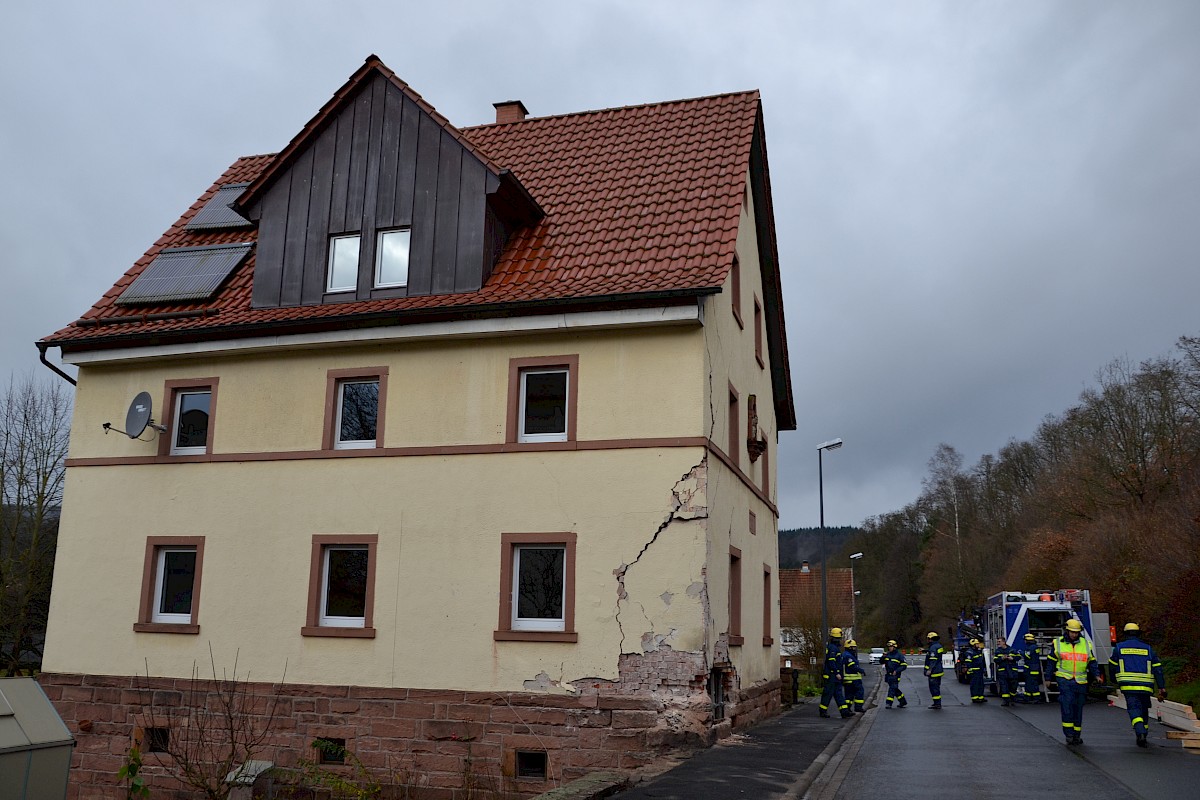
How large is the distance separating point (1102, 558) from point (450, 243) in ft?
94.1

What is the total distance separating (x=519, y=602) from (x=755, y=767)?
391 cm

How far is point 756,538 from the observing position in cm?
1886

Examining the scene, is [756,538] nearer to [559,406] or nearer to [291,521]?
[559,406]

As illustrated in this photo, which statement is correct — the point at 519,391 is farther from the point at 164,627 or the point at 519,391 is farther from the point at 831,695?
the point at 831,695

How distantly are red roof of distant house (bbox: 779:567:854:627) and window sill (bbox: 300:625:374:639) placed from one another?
28535 millimetres

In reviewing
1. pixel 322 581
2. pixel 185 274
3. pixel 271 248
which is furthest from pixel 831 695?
pixel 185 274

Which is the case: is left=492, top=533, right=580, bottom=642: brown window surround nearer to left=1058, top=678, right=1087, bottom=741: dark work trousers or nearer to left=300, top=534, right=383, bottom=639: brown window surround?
left=300, top=534, right=383, bottom=639: brown window surround

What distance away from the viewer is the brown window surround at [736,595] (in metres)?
15.9

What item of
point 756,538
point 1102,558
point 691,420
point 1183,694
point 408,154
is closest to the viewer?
point 691,420

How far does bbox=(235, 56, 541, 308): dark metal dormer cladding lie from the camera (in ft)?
50.5

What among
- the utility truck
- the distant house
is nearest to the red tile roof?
the utility truck

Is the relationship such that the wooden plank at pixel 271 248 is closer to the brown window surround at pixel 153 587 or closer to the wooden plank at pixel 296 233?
the wooden plank at pixel 296 233

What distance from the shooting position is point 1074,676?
14836 millimetres

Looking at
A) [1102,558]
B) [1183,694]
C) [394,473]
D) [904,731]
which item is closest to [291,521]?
[394,473]
